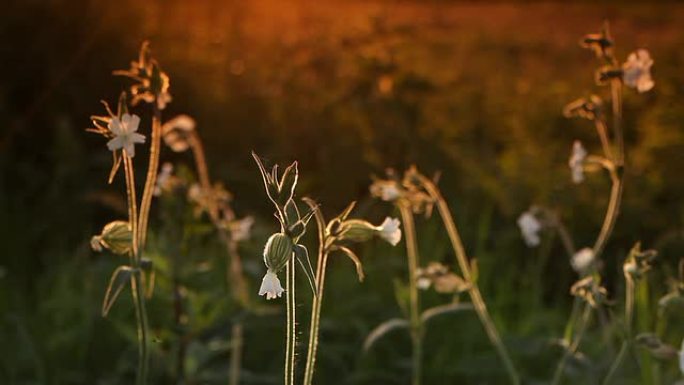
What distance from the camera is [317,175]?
4145mm

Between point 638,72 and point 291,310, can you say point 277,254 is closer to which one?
point 291,310

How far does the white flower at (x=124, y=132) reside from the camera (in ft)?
4.83

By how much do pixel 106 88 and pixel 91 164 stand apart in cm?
58

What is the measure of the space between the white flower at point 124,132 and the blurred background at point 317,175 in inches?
31.9

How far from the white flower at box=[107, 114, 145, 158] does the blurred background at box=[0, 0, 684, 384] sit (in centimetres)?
81

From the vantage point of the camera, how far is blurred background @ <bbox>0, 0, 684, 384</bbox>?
269 centimetres

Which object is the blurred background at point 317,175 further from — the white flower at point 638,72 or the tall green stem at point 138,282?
the tall green stem at point 138,282

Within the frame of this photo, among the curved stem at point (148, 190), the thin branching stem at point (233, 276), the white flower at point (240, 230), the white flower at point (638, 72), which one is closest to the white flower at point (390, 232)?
the curved stem at point (148, 190)

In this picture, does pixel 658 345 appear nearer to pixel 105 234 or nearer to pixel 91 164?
pixel 105 234

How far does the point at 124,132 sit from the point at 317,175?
2660 millimetres

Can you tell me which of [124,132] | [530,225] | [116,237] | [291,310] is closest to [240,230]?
[530,225]

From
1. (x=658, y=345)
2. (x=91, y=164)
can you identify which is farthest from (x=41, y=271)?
(x=658, y=345)

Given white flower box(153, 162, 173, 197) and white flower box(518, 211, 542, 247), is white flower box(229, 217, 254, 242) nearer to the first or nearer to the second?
white flower box(153, 162, 173, 197)

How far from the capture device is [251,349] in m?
2.76
